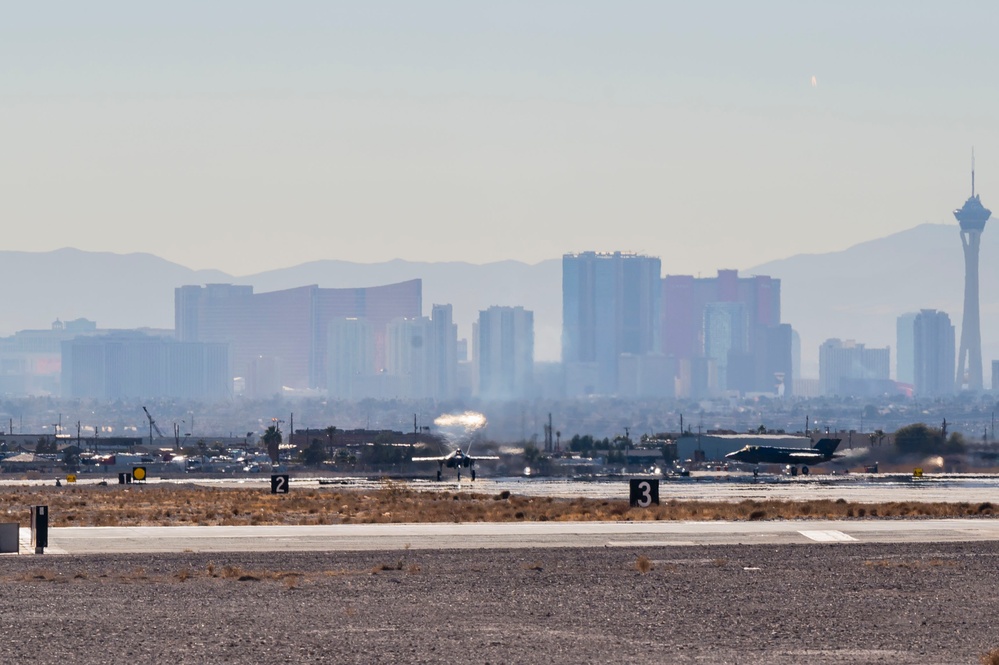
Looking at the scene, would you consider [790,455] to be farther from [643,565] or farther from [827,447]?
[643,565]

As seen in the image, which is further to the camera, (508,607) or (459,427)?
(459,427)

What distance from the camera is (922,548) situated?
45.2 m

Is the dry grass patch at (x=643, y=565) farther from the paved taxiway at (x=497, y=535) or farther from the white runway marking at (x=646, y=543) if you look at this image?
the paved taxiway at (x=497, y=535)

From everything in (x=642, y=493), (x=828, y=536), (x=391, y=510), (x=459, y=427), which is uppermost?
(x=459, y=427)

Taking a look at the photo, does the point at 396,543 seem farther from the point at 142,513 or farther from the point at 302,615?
the point at 142,513

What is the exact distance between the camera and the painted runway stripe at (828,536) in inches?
1894

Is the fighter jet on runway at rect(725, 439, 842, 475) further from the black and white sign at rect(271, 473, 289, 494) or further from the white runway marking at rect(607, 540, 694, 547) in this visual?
the white runway marking at rect(607, 540, 694, 547)

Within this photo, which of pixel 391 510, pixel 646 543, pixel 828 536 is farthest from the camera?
pixel 391 510

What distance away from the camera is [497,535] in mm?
50500

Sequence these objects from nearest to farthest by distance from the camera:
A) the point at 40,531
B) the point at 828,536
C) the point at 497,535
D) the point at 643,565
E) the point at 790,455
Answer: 1. the point at 643,565
2. the point at 40,531
3. the point at 828,536
4. the point at 497,535
5. the point at 790,455

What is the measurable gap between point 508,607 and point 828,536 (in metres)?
20.0

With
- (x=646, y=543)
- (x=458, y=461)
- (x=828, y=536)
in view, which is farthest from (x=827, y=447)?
(x=646, y=543)

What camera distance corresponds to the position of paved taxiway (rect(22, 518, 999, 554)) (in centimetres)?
4628

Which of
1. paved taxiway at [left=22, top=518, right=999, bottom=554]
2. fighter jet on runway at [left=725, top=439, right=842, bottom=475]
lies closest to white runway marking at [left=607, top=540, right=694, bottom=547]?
paved taxiway at [left=22, top=518, right=999, bottom=554]
